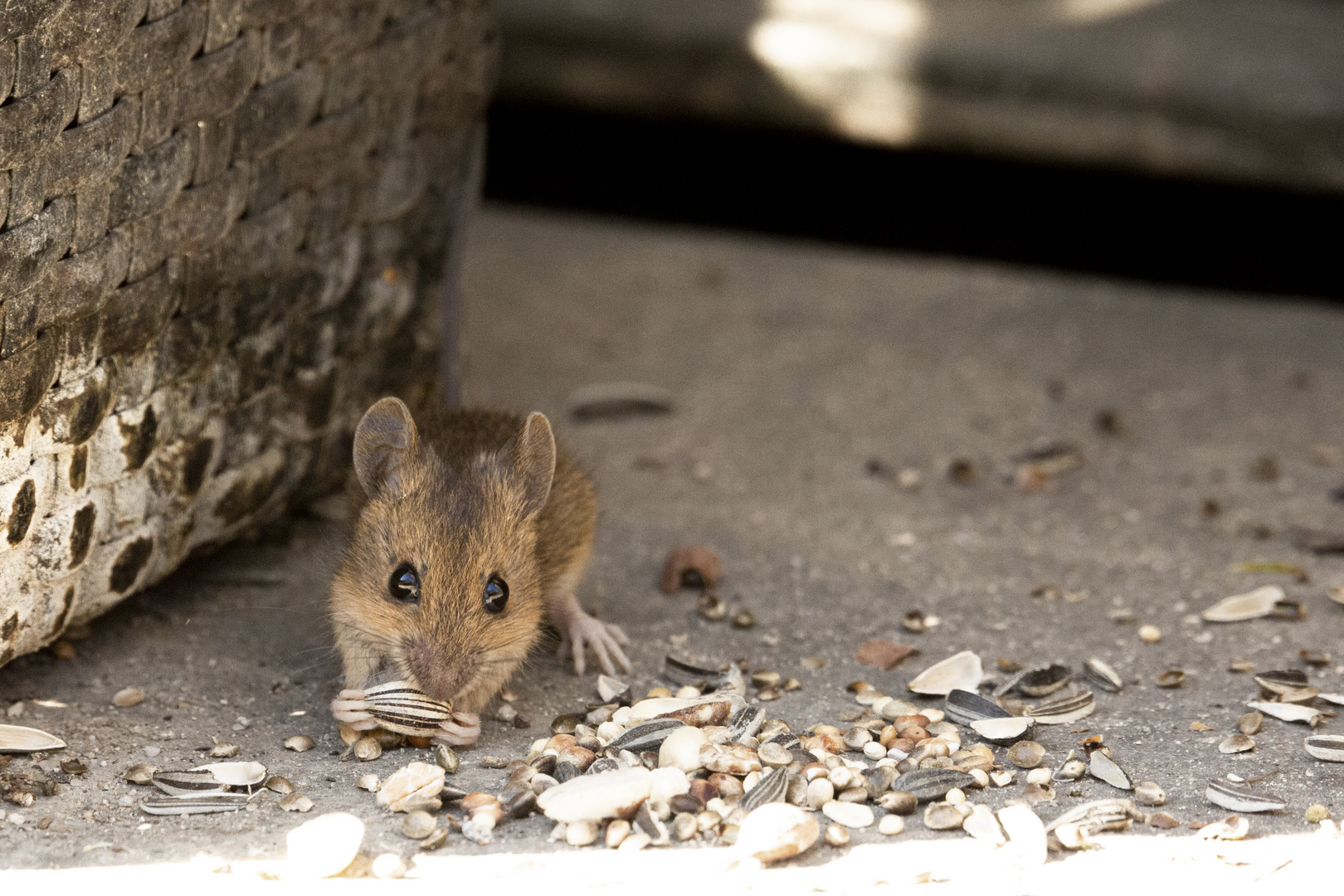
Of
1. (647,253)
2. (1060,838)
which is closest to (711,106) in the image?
(647,253)

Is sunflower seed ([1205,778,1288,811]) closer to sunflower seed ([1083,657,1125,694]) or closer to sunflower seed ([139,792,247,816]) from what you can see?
sunflower seed ([1083,657,1125,694])

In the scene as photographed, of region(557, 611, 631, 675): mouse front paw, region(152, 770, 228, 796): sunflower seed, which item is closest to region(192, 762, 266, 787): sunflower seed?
region(152, 770, 228, 796): sunflower seed

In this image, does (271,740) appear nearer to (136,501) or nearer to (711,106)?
(136,501)

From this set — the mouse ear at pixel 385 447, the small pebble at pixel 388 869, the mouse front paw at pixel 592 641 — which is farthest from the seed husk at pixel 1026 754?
the mouse ear at pixel 385 447

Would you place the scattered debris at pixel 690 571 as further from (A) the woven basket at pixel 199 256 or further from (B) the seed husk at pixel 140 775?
(B) the seed husk at pixel 140 775

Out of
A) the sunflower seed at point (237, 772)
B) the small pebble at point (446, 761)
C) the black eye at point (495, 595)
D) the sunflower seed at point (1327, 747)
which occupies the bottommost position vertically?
the sunflower seed at point (237, 772)
